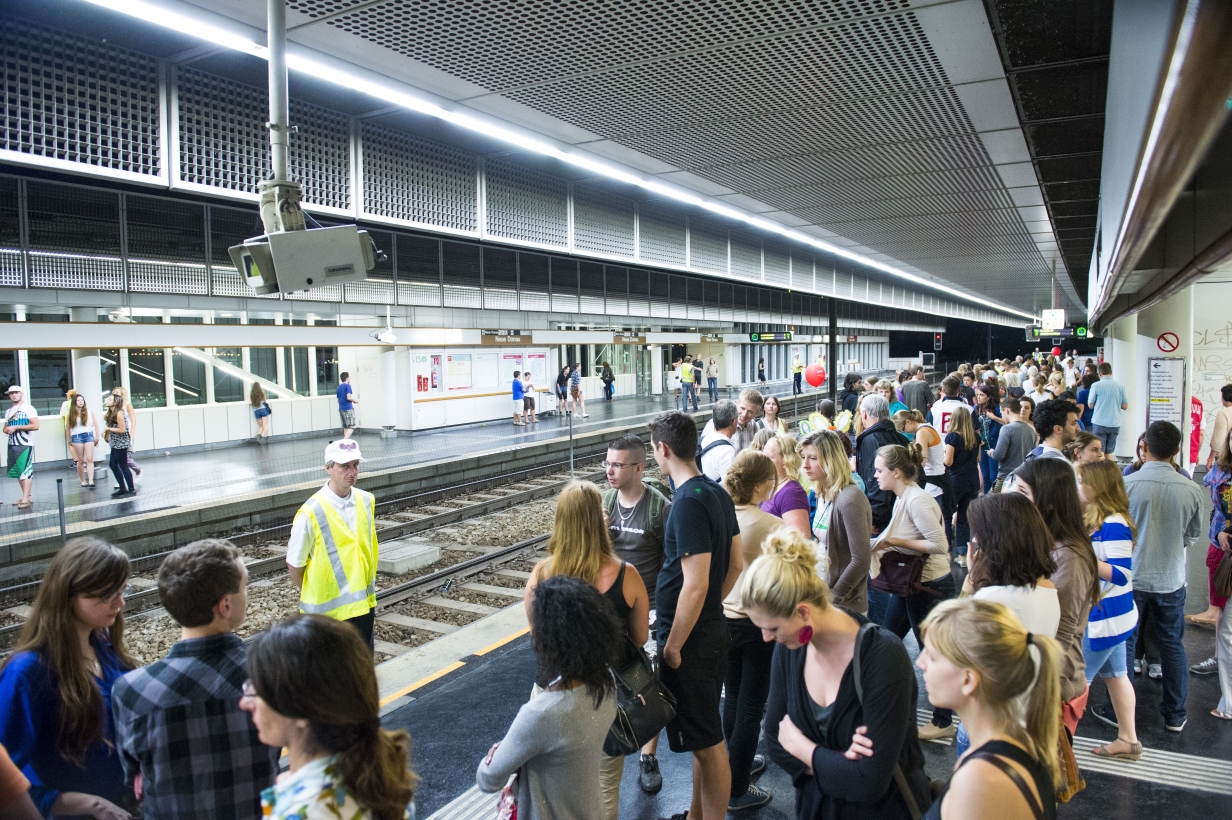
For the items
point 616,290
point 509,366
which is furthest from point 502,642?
point 509,366

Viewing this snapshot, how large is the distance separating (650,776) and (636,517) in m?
1.23

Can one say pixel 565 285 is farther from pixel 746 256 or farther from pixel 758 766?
pixel 758 766

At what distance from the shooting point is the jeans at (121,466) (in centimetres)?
1172

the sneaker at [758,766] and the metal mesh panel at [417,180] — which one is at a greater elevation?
the metal mesh panel at [417,180]

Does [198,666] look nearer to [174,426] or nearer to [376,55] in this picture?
[376,55]

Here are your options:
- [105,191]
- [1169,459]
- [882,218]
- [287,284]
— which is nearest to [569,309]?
[882,218]

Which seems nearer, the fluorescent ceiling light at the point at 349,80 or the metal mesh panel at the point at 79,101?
the fluorescent ceiling light at the point at 349,80

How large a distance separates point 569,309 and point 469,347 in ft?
26.9

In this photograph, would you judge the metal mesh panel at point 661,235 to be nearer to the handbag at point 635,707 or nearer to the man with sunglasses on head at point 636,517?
the man with sunglasses on head at point 636,517

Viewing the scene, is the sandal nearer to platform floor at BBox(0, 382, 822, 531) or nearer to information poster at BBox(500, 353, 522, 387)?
platform floor at BBox(0, 382, 822, 531)

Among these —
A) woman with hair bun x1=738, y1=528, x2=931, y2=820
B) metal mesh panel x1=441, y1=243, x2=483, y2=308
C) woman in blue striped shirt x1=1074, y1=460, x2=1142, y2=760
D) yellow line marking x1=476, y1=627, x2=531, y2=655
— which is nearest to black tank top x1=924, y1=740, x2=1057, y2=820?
woman with hair bun x1=738, y1=528, x2=931, y2=820

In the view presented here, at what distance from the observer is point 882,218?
8.83 m

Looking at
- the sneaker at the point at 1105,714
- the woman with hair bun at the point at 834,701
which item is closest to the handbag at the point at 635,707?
the woman with hair bun at the point at 834,701

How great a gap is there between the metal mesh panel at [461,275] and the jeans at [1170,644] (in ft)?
28.6
